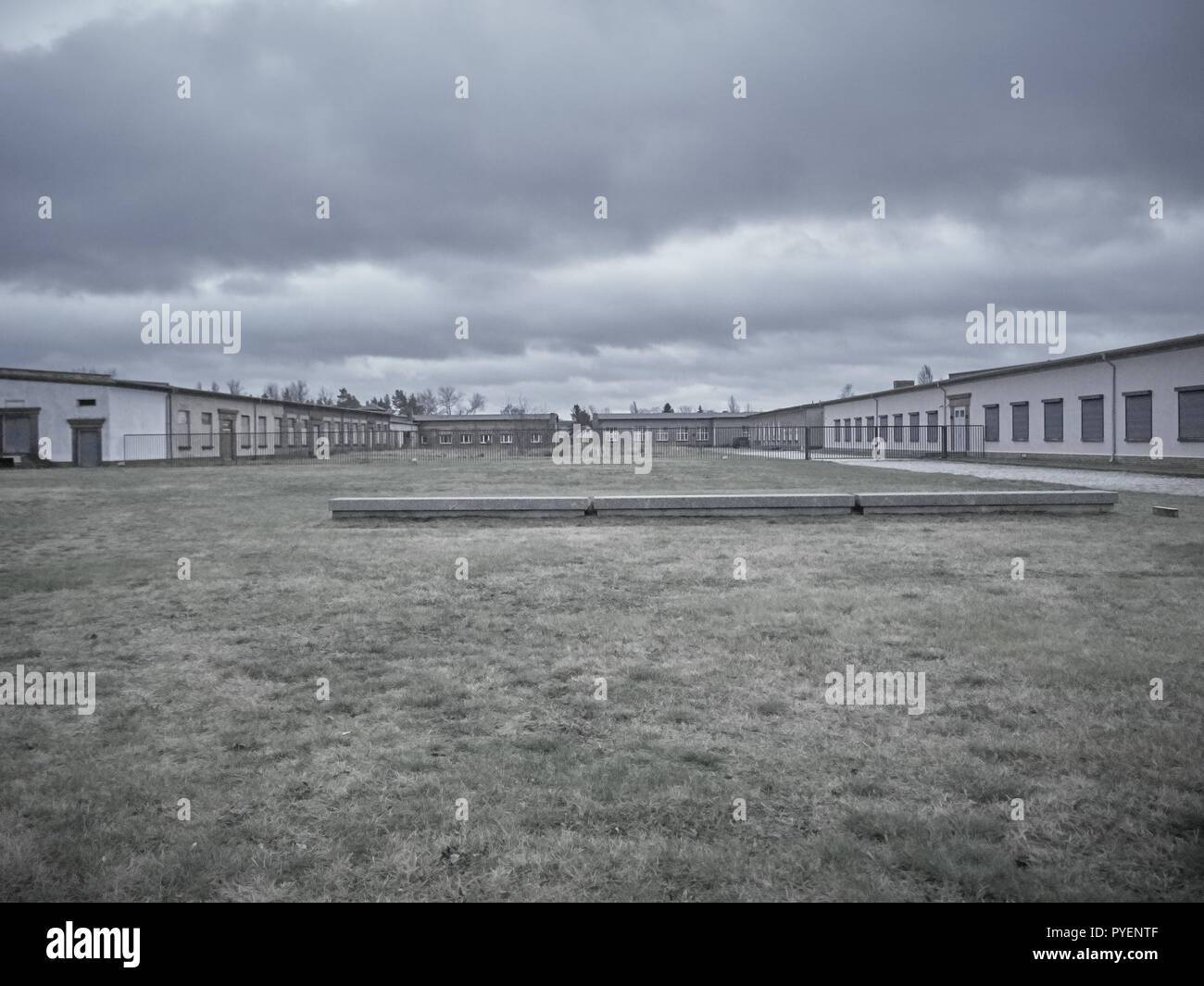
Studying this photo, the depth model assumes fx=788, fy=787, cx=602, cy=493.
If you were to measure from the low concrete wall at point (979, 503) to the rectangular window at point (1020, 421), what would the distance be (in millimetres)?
25422

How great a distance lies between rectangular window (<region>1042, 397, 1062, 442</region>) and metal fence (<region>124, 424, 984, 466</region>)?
477cm

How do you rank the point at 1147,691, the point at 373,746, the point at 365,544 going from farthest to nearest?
the point at 365,544, the point at 1147,691, the point at 373,746

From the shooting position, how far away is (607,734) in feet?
13.3

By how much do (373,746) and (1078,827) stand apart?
10.2ft

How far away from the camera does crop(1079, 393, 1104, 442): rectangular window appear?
30.5 metres

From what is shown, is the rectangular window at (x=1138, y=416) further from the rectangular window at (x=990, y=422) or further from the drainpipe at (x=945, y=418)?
the drainpipe at (x=945, y=418)

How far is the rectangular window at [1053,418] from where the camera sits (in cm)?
3338

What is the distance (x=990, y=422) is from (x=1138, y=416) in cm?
1081

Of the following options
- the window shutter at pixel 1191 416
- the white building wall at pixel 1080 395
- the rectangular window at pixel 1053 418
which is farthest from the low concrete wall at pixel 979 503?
the rectangular window at pixel 1053 418

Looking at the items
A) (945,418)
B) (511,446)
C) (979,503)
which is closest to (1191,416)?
(945,418)

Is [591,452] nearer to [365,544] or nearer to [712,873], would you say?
[365,544]
